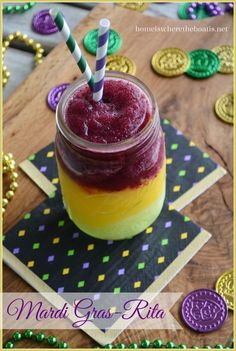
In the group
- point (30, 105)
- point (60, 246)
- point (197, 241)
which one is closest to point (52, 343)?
point (60, 246)

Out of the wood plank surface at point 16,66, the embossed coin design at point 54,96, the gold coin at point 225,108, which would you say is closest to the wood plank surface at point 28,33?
the wood plank surface at point 16,66

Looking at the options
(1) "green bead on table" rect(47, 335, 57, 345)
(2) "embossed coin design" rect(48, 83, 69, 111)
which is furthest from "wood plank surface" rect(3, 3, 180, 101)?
(1) "green bead on table" rect(47, 335, 57, 345)

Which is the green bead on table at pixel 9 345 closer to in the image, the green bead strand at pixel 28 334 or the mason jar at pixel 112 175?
the green bead strand at pixel 28 334

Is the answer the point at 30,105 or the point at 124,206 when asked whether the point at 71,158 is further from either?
the point at 30,105

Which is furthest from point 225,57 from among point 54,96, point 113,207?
point 113,207

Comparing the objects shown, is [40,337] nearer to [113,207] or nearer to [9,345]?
[9,345]

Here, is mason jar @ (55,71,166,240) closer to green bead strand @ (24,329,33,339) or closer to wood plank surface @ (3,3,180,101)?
green bead strand @ (24,329,33,339)
